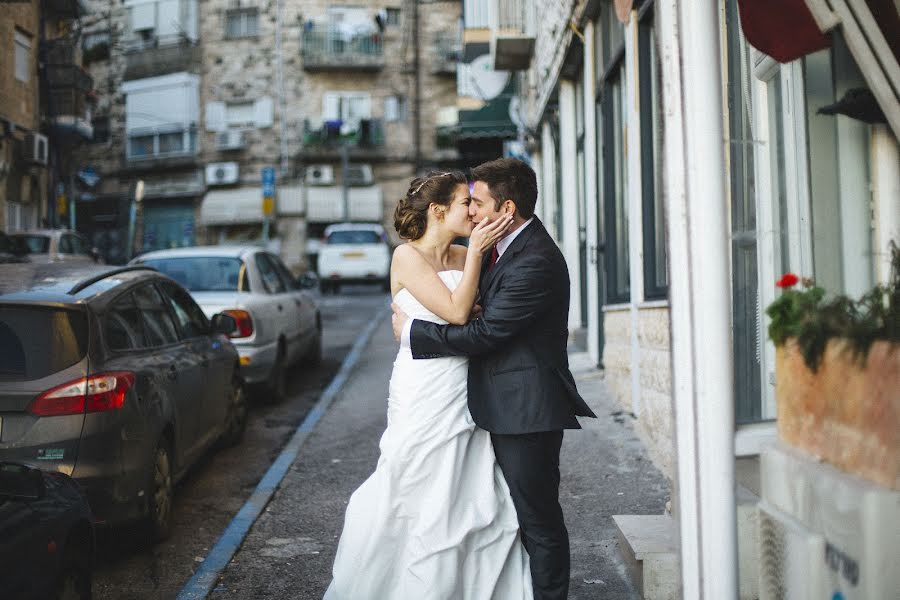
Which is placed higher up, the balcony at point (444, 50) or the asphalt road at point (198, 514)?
the balcony at point (444, 50)

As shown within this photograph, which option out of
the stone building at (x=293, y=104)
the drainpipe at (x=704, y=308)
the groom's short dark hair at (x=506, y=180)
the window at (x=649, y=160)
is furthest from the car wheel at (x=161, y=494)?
the stone building at (x=293, y=104)

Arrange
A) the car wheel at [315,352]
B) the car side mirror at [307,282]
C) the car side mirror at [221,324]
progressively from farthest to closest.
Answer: the car wheel at [315,352], the car side mirror at [307,282], the car side mirror at [221,324]

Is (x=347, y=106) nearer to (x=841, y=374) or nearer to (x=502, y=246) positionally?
(x=502, y=246)

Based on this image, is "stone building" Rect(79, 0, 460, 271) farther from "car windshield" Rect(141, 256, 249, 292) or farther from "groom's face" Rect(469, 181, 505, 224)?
"groom's face" Rect(469, 181, 505, 224)

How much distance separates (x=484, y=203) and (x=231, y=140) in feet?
117

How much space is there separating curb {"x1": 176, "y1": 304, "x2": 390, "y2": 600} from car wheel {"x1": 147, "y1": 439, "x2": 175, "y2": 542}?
336mm

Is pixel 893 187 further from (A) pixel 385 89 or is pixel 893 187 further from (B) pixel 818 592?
(A) pixel 385 89

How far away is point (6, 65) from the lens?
75.6 feet

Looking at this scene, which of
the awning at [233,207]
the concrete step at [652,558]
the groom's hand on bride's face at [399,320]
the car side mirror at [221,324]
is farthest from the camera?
the awning at [233,207]

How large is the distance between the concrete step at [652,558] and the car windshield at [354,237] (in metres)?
24.0

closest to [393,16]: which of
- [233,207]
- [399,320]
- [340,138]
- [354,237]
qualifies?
[340,138]

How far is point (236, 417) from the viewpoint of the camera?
786 cm

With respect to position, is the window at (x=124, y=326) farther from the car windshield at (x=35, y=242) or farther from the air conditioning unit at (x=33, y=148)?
the air conditioning unit at (x=33, y=148)

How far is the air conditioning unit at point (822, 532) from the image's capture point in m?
2.25
